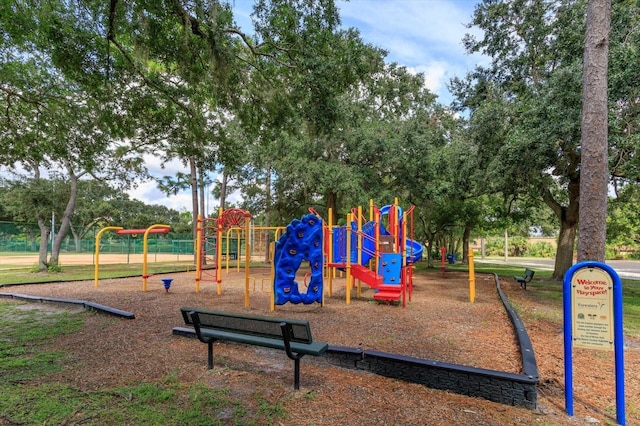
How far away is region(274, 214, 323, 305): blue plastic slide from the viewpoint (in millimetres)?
7562

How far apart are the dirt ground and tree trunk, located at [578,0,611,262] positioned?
1.62 meters

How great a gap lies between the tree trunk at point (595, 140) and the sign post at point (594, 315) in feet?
8.21

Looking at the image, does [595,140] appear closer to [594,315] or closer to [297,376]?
[594,315]

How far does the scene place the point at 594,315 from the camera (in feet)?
10.4

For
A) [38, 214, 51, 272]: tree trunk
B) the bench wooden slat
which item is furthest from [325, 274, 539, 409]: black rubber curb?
[38, 214, 51, 272]: tree trunk

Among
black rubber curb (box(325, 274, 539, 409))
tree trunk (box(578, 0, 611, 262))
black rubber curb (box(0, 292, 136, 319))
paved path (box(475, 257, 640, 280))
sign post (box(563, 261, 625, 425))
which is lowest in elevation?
paved path (box(475, 257, 640, 280))

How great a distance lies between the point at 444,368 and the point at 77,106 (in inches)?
394

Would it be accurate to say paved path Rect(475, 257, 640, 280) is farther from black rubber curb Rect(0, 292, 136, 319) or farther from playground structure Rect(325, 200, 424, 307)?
black rubber curb Rect(0, 292, 136, 319)

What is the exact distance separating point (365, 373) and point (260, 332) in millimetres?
1230

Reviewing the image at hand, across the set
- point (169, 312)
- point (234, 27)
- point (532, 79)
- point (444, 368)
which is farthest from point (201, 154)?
point (532, 79)

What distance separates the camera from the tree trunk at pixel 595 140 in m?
5.17

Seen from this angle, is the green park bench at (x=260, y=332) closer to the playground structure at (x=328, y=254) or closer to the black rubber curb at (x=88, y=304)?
the black rubber curb at (x=88, y=304)

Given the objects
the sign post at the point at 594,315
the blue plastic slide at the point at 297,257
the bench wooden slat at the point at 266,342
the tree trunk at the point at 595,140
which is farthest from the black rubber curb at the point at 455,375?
the blue plastic slide at the point at 297,257

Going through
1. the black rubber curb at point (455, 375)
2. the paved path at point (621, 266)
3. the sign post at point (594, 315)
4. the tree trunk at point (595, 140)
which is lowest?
the paved path at point (621, 266)
